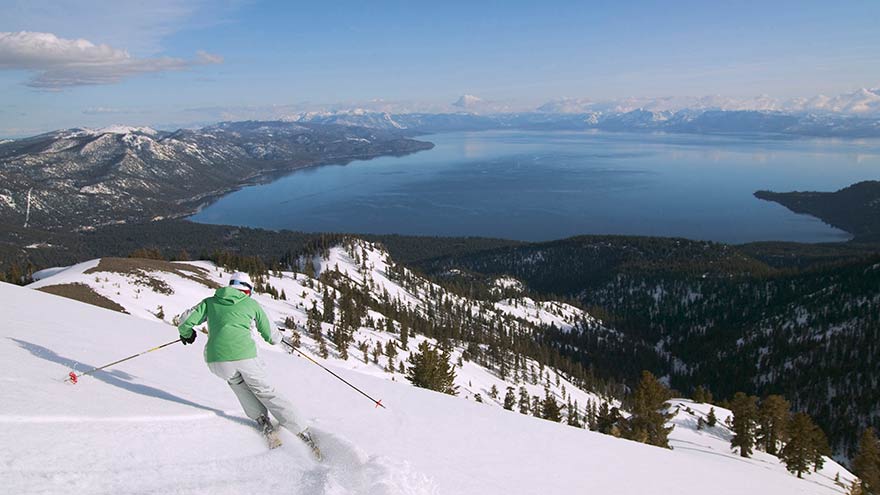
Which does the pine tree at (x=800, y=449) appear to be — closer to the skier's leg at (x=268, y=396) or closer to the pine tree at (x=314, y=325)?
the pine tree at (x=314, y=325)

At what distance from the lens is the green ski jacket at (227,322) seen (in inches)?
326

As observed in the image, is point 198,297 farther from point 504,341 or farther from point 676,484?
point 504,341

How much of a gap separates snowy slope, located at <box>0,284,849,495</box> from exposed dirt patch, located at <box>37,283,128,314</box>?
104ft

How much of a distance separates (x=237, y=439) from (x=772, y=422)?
239 ft

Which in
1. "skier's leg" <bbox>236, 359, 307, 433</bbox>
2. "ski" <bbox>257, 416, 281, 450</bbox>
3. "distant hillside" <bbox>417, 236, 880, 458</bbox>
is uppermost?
"skier's leg" <bbox>236, 359, 307, 433</bbox>

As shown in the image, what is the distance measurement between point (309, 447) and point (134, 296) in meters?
56.2

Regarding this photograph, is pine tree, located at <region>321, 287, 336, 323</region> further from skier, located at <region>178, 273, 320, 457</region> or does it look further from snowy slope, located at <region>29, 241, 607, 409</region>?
skier, located at <region>178, 273, 320, 457</region>

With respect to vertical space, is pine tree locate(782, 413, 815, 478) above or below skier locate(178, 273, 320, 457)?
below

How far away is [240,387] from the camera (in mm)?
8445

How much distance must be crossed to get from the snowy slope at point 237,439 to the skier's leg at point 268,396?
31 cm

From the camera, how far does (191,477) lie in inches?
247

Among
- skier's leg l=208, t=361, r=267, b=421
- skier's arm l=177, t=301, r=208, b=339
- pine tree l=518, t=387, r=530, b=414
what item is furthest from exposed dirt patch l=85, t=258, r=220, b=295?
skier's leg l=208, t=361, r=267, b=421

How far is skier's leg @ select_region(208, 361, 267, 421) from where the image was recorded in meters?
8.29

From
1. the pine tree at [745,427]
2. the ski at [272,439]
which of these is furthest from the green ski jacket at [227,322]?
the pine tree at [745,427]
